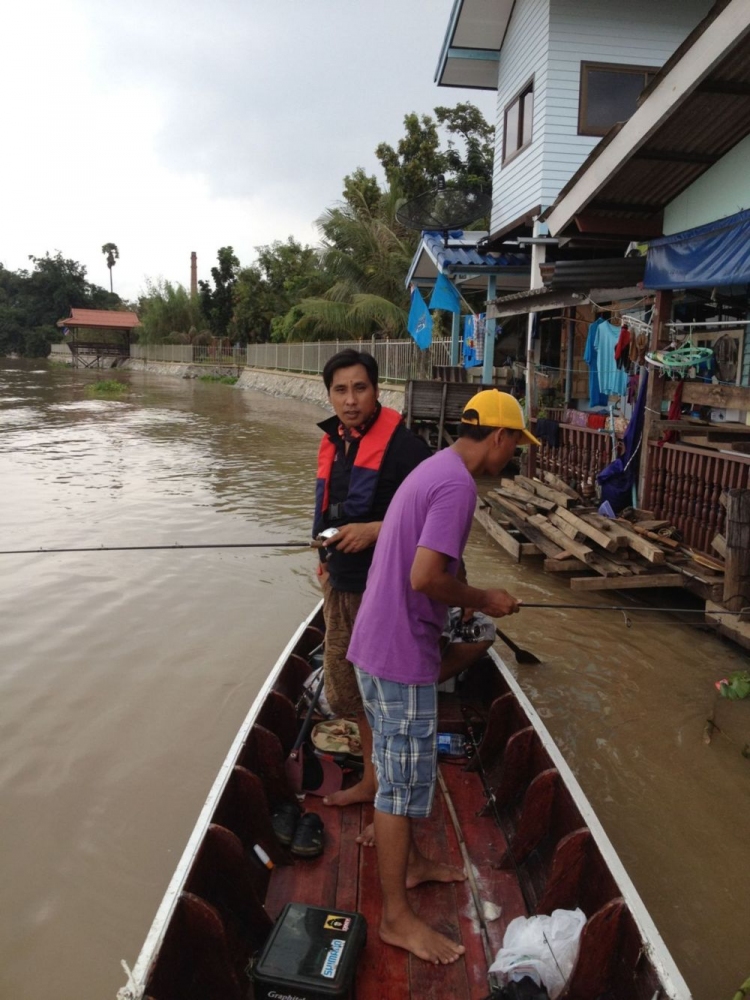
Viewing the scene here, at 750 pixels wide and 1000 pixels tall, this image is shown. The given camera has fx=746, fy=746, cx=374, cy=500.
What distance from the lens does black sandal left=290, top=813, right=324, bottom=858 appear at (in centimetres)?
312

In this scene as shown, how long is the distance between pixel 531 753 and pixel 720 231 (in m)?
5.28

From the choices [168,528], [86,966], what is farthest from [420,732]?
[168,528]

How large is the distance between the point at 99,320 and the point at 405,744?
64791mm

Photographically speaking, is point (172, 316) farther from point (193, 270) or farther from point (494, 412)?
point (494, 412)

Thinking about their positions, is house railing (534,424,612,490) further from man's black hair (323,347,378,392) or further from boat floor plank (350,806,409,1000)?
boat floor plank (350,806,409,1000)

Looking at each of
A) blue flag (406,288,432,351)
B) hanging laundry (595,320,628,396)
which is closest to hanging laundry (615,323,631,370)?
hanging laundry (595,320,628,396)

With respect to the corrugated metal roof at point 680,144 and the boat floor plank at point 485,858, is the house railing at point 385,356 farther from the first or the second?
the boat floor plank at point 485,858

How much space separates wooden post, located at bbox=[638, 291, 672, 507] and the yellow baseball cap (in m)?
5.39

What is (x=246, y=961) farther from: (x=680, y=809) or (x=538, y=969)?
(x=680, y=809)

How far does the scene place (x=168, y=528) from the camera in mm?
10367

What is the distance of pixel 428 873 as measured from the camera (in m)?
2.98

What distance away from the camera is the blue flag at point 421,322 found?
54.8ft

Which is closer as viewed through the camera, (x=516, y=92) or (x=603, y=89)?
(x=603, y=89)

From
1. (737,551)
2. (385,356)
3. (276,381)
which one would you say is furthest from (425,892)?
(276,381)
